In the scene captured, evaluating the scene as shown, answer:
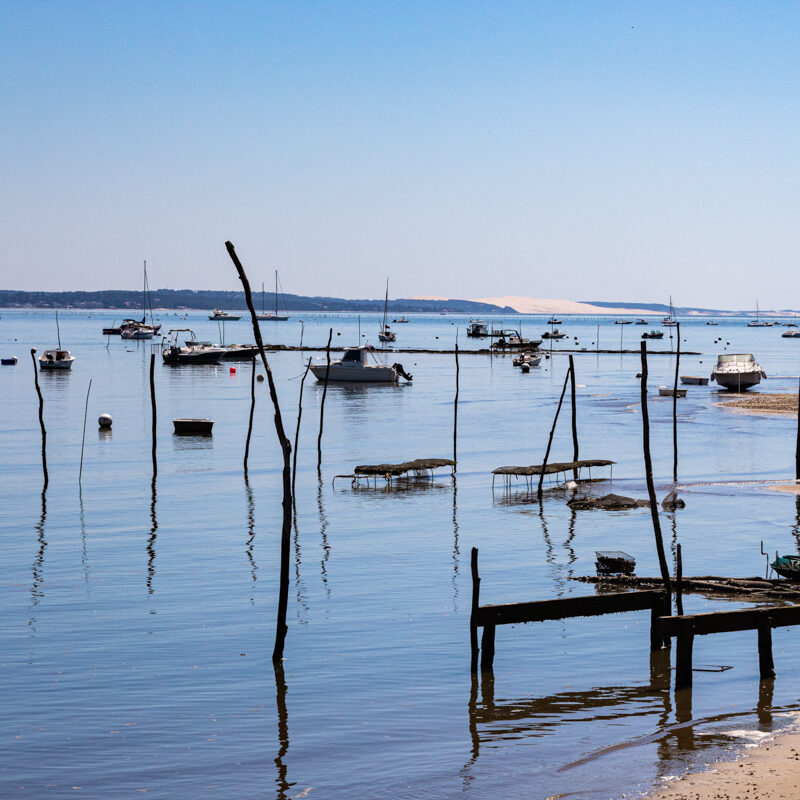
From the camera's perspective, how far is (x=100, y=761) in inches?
548

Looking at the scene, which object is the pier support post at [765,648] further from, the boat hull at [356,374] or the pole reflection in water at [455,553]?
the boat hull at [356,374]

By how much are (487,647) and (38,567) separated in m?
13.5

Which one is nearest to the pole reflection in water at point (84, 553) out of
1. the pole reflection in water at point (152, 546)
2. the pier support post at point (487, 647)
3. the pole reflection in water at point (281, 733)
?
the pole reflection in water at point (152, 546)

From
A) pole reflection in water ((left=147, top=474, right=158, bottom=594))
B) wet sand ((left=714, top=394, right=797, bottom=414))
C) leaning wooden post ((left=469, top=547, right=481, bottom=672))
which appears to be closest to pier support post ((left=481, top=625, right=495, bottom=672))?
leaning wooden post ((left=469, top=547, right=481, bottom=672))

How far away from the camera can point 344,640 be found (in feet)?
64.4

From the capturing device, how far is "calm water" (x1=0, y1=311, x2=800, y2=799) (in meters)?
13.7

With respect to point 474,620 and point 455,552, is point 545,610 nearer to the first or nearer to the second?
point 474,620

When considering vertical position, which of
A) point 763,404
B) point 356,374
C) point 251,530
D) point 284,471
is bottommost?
point 251,530

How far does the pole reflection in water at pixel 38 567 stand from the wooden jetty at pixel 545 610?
9.08 meters

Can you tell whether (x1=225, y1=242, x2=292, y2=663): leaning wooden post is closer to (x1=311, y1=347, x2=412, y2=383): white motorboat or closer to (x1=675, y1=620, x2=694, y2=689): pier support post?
(x1=675, y1=620, x2=694, y2=689): pier support post

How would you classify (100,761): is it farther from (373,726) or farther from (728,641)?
(728,641)

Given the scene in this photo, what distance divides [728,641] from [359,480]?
73.3 feet

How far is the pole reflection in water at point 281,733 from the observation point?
1310 centimetres

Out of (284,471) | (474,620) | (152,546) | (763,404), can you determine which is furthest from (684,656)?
(763,404)
